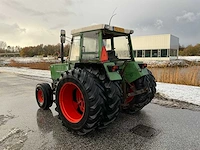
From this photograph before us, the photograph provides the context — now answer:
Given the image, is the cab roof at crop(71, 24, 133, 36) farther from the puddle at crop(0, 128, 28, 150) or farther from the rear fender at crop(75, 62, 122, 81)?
the puddle at crop(0, 128, 28, 150)

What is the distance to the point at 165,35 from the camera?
26.1 m

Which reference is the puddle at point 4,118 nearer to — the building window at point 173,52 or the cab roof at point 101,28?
the cab roof at point 101,28

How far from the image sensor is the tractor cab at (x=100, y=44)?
310 centimetres

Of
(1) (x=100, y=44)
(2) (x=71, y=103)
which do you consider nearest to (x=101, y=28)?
(1) (x=100, y=44)

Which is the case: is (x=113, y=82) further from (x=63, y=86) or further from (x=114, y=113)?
(x=63, y=86)

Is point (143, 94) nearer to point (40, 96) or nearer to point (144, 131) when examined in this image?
point (144, 131)

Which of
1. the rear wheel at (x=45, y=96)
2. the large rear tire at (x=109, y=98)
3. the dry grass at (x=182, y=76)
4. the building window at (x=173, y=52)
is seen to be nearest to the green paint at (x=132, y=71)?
the large rear tire at (x=109, y=98)

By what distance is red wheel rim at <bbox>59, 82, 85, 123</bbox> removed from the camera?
3.23 m

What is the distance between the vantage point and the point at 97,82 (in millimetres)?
2762

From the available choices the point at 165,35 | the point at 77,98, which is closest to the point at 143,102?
the point at 77,98

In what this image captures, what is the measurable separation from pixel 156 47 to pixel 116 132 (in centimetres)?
2634

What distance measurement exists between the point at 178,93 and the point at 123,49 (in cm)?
313

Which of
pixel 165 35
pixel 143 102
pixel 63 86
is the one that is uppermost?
pixel 165 35

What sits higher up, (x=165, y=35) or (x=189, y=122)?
(x=165, y=35)
